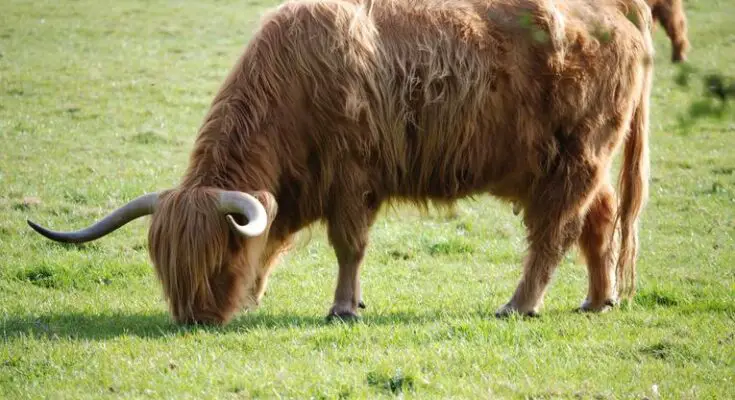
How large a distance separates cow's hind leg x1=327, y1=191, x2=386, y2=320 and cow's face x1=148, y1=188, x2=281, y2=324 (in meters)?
0.54

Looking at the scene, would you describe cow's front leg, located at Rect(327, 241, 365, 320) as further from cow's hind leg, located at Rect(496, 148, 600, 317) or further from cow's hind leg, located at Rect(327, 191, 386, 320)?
cow's hind leg, located at Rect(496, 148, 600, 317)

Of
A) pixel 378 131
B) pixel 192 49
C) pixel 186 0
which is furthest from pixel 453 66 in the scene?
pixel 186 0

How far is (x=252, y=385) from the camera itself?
544cm

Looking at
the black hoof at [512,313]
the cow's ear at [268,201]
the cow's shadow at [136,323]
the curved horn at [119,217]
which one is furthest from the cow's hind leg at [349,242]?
the curved horn at [119,217]

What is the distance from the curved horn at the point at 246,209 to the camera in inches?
254

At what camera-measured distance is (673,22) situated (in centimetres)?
1877

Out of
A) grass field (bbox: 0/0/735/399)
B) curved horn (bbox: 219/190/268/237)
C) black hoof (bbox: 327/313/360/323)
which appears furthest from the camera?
black hoof (bbox: 327/313/360/323)

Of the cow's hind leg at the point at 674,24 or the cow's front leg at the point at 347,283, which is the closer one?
the cow's front leg at the point at 347,283

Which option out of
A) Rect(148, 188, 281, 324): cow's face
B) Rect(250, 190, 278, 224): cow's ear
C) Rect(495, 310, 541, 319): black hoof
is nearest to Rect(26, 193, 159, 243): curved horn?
Rect(148, 188, 281, 324): cow's face

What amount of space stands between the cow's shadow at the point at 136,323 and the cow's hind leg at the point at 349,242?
0.15m

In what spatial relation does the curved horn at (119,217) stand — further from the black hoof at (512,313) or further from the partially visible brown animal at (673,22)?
the partially visible brown animal at (673,22)

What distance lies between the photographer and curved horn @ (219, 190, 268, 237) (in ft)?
21.2

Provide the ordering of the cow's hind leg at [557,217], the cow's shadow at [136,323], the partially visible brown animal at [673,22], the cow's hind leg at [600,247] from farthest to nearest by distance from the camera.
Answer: the partially visible brown animal at [673,22] → the cow's hind leg at [600,247] → the cow's hind leg at [557,217] → the cow's shadow at [136,323]

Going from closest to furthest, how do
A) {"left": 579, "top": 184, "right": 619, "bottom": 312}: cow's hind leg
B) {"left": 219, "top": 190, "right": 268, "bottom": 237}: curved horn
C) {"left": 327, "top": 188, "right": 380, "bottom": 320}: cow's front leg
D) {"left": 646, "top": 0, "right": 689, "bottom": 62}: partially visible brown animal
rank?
1. {"left": 219, "top": 190, "right": 268, "bottom": 237}: curved horn
2. {"left": 327, "top": 188, "right": 380, "bottom": 320}: cow's front leg
3. {"left": 579, "top": 184, "right": 619, "bottom": 312}: cow's hind leg
4. {"left": 646, "top": 0, "right": 689, "bottom": 62}: partially visible brown animal
